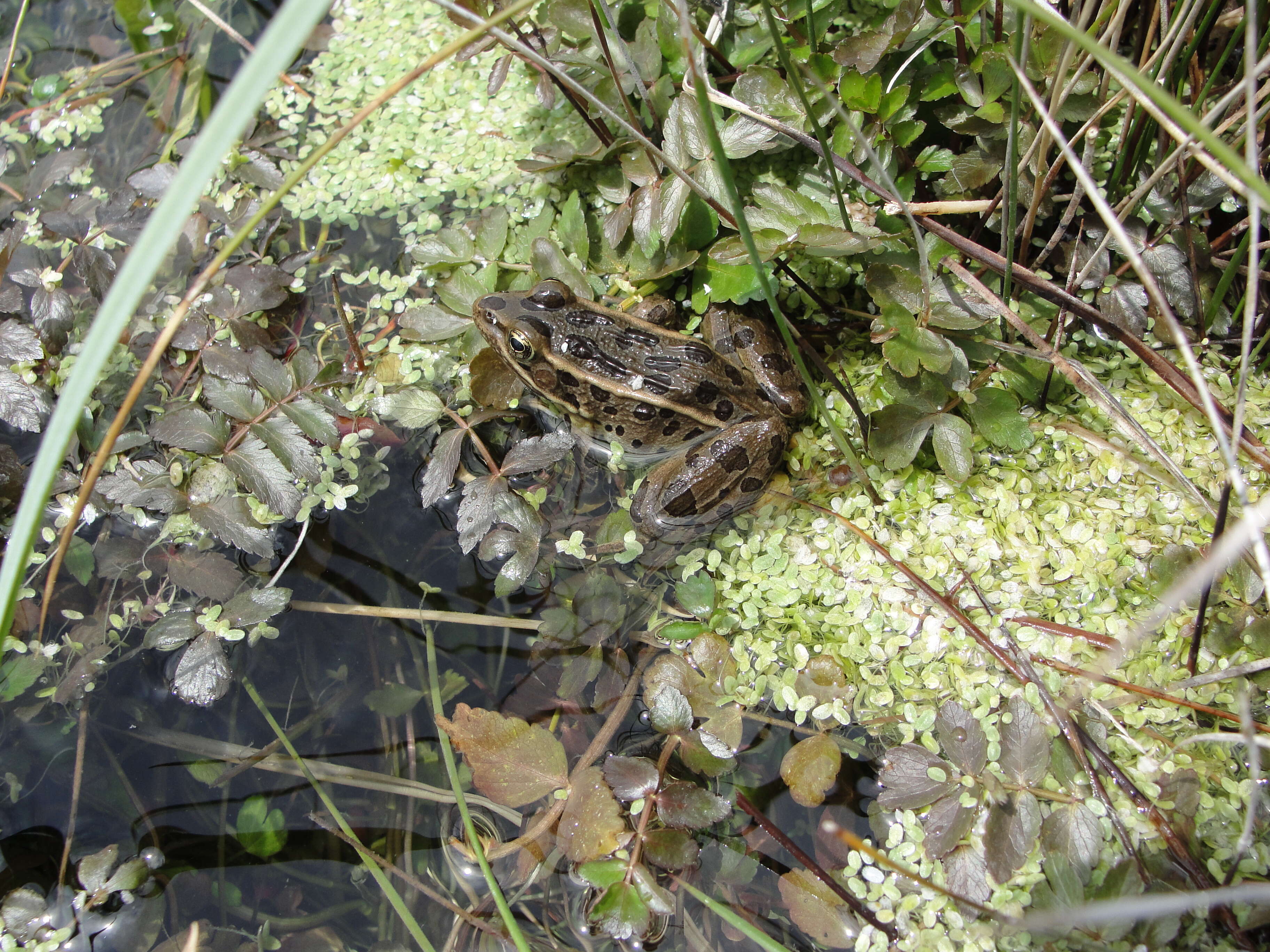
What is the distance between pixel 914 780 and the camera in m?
2.17

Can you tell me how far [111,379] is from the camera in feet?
10.3

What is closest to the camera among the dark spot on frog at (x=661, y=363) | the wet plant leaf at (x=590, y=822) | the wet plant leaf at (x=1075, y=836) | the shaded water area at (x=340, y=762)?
the wet plant leaf at (x=1075, y=836)

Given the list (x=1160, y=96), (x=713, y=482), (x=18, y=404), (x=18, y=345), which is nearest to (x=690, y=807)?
(x=713, y=482)

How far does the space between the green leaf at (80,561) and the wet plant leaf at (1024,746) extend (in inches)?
122

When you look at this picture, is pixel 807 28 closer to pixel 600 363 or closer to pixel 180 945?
pixel 600 363

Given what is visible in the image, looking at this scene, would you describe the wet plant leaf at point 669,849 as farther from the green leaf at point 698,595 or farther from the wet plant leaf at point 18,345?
the wet plant leaf at point 18,345

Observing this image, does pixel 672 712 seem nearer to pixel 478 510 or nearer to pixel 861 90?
pixel 478 510

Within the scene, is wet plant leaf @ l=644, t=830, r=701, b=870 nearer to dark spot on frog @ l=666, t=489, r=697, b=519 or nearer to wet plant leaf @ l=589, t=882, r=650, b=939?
wet plant leaf @ l=589, t=882, r=650, b=939

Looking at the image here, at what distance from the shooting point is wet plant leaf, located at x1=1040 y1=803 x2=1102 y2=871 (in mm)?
2043

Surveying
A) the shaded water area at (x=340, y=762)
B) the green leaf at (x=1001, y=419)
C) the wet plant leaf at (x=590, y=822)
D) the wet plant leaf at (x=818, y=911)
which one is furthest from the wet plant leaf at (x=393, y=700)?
the green leaf at (x=1001, y=419)

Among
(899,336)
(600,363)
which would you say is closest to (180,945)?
(600,363)

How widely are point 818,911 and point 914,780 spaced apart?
0.48 m

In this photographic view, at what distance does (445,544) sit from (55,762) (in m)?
1.44

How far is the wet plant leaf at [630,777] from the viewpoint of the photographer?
7.50 feet
